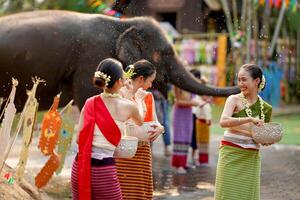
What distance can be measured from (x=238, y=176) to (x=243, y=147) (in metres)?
0.22

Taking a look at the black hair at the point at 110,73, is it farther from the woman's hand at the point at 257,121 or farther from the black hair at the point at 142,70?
the woman's hand at the point at 257,121

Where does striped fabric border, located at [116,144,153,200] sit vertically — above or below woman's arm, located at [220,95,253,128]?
below

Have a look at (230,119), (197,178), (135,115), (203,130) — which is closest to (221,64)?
(203,130)

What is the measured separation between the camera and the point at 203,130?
10.2 m

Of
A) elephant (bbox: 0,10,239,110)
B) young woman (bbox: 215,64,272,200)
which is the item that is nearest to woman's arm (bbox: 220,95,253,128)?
young woman (bbox: 215,64,272,200)

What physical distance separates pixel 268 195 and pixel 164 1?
21.3 metres

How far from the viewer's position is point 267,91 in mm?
23391

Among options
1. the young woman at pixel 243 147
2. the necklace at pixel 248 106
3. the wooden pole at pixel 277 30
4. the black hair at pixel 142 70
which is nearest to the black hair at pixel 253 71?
the young woman at pixel 243 147

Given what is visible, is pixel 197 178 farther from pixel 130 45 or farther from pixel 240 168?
pixel 240 168

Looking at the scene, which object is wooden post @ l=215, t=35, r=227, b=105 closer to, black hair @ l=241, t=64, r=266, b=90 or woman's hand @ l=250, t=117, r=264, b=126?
black hair @ l=241, t=64, r=266, b=90

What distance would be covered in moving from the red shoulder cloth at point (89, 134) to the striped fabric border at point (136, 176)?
86cm

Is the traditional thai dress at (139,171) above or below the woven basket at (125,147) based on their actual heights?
below

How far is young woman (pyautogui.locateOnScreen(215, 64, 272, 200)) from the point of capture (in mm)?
5395

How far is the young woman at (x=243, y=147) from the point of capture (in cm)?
539
